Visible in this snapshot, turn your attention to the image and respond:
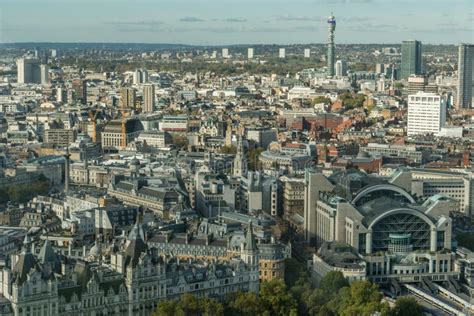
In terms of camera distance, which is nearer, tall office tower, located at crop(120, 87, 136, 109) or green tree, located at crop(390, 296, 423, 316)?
green tree, located at crop(390, 296, 423, 316)

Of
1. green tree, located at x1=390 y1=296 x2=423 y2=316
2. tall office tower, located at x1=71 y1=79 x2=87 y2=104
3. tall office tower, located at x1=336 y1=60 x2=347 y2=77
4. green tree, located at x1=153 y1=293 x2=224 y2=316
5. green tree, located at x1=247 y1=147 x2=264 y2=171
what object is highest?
tall office tower, located at x1=336 y1=60 x2=347 y2=77

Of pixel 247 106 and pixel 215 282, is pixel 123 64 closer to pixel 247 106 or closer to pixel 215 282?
pixel 247 106

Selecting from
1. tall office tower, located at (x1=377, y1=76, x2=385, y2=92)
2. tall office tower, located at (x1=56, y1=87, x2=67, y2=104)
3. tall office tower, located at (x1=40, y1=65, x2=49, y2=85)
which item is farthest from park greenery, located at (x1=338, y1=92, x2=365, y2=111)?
tall office tower, located at (x1=40, y1=65, x2=49, y2=85)

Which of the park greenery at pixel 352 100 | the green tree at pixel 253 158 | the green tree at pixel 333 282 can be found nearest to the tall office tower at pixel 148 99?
the park greenery at pixel 352 100

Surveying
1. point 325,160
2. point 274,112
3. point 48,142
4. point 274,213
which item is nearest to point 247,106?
point 274,112

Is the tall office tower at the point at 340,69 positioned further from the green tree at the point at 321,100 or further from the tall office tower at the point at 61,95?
the tall office tower at the point at 61,95

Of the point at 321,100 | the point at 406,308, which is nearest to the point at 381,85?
the point at 321,100

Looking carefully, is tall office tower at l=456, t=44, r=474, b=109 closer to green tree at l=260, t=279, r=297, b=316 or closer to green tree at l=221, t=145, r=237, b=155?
green tree at l=221, t=145, r=237, b=155

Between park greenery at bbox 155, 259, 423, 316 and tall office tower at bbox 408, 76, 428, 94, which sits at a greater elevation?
tall office tower at bbox 408, 76, 428, 94
